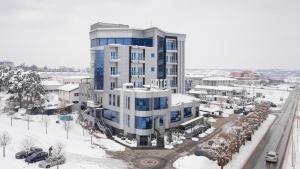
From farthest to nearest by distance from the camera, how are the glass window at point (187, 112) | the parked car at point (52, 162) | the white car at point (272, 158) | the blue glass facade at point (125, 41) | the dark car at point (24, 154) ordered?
1. the blue glass facade at point (125, 41)
2. the glass window at point (187, 112)
3. the white car at point (272, 158)
4. the dark car at point (24, 154)
5. the parked car at point (52, 162)

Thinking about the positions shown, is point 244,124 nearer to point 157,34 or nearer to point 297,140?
point 297,140

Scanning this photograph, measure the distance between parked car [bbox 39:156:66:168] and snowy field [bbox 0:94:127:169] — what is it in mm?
1031

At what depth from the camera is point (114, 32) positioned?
3246 inches

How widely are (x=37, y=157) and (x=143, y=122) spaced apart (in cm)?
2380

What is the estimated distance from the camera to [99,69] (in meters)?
77.6

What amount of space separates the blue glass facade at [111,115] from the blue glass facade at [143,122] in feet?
23.2

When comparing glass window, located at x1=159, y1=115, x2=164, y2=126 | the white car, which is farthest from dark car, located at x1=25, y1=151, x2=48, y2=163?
the white car

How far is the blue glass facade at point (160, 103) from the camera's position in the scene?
6406 cm

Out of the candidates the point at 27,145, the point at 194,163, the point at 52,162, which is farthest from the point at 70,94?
the point at 194,163

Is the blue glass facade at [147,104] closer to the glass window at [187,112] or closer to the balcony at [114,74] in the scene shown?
the glass window at [187,112]

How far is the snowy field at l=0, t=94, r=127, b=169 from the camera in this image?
4534 centimetres

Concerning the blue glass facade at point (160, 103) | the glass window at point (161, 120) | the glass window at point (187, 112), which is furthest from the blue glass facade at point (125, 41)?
the glass window at point (161, 120)

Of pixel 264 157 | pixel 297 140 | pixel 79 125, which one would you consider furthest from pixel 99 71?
pixel 297 140

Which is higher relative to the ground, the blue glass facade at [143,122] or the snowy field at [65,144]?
the blue glass facade at [143,122]
